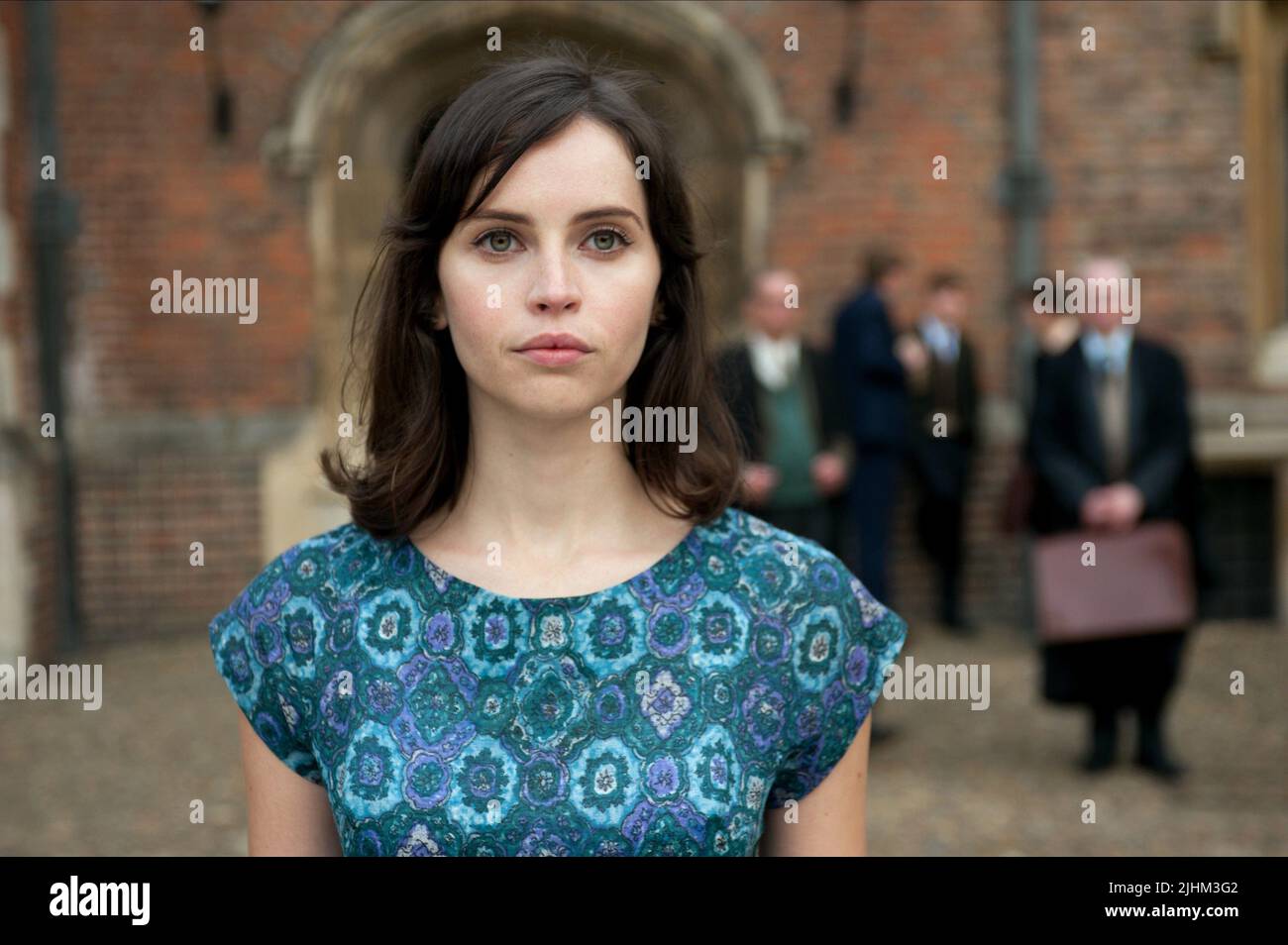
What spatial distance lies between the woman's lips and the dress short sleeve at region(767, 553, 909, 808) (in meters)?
0.36

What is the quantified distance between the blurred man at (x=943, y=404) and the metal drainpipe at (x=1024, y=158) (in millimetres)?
422

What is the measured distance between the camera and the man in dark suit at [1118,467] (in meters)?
5.44

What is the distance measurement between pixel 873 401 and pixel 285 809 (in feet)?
18.2

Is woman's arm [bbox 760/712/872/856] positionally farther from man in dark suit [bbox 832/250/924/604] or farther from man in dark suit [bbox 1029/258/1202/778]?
man in dark suit [bbox 832/250/924/604]

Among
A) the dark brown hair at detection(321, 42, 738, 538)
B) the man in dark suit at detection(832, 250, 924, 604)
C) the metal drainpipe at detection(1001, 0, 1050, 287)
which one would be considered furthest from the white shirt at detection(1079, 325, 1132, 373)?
the dark brown hair at detection(321, 42, 738, 538)

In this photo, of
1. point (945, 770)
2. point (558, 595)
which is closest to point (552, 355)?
point (558, 595)

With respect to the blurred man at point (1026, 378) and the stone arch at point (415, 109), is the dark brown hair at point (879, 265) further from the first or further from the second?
the stone arch at point (415, 109)

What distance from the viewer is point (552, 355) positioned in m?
1.56

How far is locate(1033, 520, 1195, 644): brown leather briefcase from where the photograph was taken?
5.23 meters

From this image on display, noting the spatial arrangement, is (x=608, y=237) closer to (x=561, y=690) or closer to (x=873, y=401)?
(x=561, y=690)

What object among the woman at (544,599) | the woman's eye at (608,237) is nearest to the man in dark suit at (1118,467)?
the woman at (544,599)

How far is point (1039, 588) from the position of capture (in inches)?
209

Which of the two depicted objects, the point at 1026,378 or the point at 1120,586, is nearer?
the point at 1120,586

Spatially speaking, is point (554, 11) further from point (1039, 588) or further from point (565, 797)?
point (565, 797)
